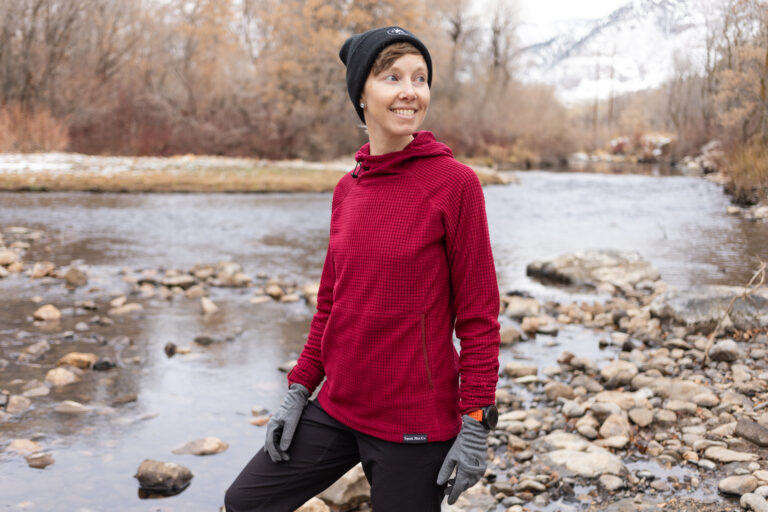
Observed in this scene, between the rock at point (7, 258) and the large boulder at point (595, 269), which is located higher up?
the rock at point (7, 258)

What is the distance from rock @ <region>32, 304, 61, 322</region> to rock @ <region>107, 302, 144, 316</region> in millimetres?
538

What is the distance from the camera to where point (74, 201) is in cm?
1692

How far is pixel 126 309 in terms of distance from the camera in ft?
25.6

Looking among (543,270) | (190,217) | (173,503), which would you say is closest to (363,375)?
(173,503)

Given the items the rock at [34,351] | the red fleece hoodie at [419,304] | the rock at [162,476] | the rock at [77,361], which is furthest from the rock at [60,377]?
the red fleece hoodie at [419,304]

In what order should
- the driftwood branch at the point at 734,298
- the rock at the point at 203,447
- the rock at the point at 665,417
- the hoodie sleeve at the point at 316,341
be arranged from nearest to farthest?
1. the hoodie sleeve at the point at 316,341
2. the rock at the point at 203,447
3. the rock at the point at 665,417
4. the driftwood branch at the point at 734,298

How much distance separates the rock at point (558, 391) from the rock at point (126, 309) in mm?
4812

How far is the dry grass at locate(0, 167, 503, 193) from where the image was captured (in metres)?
18.5

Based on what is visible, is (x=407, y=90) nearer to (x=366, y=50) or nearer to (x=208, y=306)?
(x=366, y=50)

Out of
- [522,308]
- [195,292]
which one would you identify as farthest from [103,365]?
[522,308]

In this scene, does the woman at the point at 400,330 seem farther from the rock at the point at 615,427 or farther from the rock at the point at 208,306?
the rock at the point at 208,306

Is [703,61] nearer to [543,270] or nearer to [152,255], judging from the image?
[543,270]

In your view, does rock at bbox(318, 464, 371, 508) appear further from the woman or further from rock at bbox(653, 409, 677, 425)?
rock at bbox(653, 409, 677, 425)

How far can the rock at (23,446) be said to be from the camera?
Result: 166 inches
